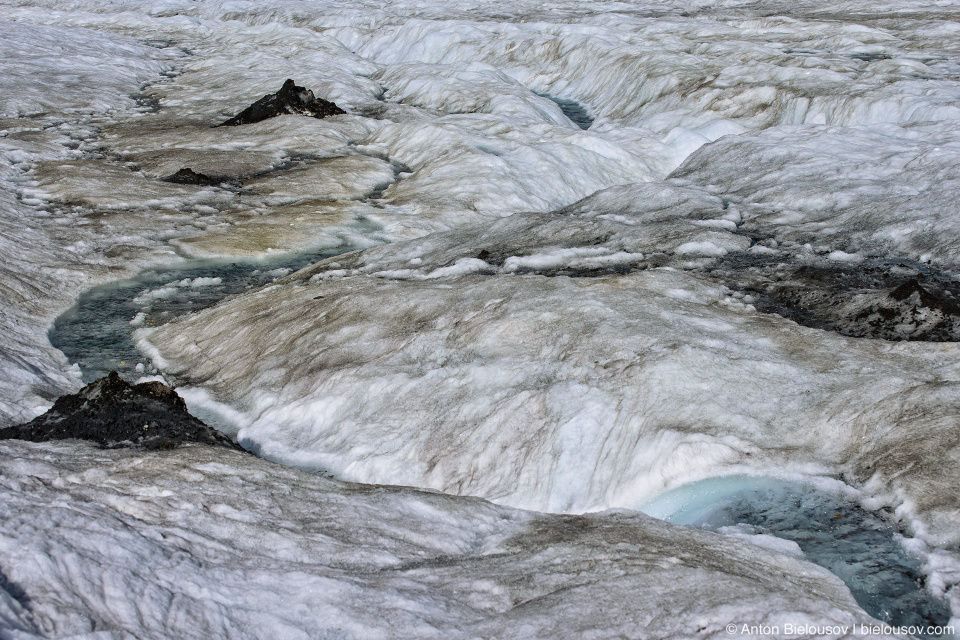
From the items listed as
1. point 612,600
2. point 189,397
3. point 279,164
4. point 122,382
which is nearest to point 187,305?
point 189,397

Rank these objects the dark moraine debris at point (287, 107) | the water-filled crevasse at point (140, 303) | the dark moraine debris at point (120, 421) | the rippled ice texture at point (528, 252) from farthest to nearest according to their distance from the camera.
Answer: the dark moraine debris at point (287, 107) → the water-filled crevasse at point (140, 303) → the dark moraine debris at point (120, 421) → the rippled ice texture at point (528, 252)

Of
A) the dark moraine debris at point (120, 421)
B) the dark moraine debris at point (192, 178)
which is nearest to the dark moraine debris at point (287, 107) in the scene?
the dark moraine debris at point (192, 178)

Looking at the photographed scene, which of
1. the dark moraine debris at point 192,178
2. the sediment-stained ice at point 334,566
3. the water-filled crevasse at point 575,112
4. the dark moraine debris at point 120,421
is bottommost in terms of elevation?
the water-filled crevasse at point 575,112

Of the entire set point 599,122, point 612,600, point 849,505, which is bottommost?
point 599,122

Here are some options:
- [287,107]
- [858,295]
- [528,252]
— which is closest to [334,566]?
[858,295]

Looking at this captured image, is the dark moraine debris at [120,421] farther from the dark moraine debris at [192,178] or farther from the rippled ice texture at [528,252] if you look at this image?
the dark moraine debris at [192,178]

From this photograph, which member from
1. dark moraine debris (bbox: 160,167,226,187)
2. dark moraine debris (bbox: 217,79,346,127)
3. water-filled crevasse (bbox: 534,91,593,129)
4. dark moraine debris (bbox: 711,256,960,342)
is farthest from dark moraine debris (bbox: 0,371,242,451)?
water-filled crevasse (bbox: 534,91,593,129)

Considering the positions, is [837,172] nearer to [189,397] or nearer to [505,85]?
[189,397]

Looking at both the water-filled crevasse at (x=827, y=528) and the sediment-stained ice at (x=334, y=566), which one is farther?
the water-filled crevasse at (x=827, y=528)
